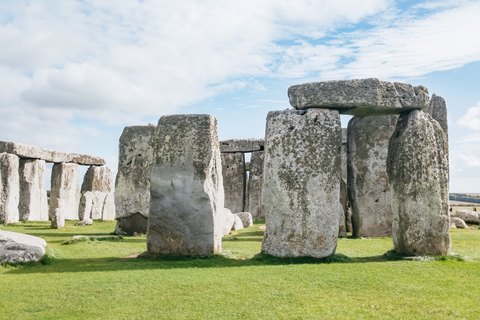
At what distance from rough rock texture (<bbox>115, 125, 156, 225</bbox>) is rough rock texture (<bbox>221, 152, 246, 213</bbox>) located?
896cm

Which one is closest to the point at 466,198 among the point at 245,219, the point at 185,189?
the point at 245,219

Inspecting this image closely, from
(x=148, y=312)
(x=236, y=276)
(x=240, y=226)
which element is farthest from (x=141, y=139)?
(x=148, y=312)

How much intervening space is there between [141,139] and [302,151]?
22.9ft

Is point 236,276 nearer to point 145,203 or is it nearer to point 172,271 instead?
point 172,271

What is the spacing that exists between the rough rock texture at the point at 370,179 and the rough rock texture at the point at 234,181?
382 inches

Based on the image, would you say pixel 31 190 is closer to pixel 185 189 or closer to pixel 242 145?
pixel 242 145

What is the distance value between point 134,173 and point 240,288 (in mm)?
8575

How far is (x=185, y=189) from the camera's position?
30.9ft

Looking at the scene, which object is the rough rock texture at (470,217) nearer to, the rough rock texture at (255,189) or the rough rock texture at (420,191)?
the rough rock texture at (255,189)

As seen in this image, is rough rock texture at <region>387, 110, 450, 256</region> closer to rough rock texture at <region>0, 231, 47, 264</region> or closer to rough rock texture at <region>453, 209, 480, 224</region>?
rough rock texture at <region>0, 231, 47, 264</region>

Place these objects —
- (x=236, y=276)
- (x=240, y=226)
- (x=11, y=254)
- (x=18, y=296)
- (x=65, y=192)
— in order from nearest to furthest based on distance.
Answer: (x=18, y=296) → (x=236, y=276) → (x=11, y=254) → (x=240, y=226) → (x=65, y=192)

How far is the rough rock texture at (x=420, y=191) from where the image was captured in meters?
9.11

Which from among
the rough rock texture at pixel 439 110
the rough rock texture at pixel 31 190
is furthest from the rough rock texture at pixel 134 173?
the rough rock texture at pixel 439 110

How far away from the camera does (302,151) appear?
8.91 m
